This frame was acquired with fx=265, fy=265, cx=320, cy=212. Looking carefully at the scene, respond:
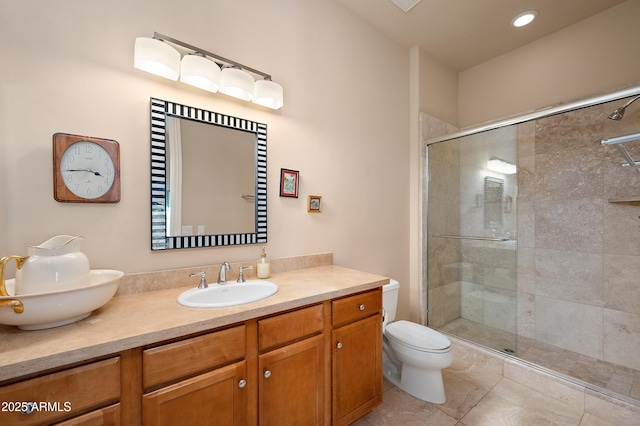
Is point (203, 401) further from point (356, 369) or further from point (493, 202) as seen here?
point (493, 202)

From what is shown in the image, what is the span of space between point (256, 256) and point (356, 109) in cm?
142

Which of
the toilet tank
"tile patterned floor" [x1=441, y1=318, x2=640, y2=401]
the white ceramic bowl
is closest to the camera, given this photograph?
the white ceramic bowl

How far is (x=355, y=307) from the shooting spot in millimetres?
1442

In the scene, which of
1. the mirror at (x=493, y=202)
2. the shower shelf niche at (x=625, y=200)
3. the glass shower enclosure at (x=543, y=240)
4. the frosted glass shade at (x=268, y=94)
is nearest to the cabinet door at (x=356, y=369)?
the glass shower enclosure at (x=543, y=240)

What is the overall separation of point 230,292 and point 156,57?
1.19 m

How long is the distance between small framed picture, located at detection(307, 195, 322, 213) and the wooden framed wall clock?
3.56 feet

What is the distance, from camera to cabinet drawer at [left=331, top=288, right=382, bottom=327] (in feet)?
4.45

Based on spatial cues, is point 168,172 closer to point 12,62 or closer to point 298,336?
point 12,62

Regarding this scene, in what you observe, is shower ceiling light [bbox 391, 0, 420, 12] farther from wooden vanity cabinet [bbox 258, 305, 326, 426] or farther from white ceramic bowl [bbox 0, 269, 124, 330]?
white ceramic bowl [bbox 0, 269, 124, 330]

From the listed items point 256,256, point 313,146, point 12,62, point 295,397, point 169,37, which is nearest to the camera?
point 12,62

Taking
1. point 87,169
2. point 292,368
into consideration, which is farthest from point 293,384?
point 87,169

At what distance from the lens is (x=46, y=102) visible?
1103 millimetres

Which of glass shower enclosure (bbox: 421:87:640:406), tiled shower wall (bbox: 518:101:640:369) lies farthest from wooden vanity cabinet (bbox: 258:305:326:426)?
tiled shower wall (bbox: 518:101:640:369)

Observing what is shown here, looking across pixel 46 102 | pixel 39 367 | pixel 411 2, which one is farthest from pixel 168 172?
pixel 411 2
